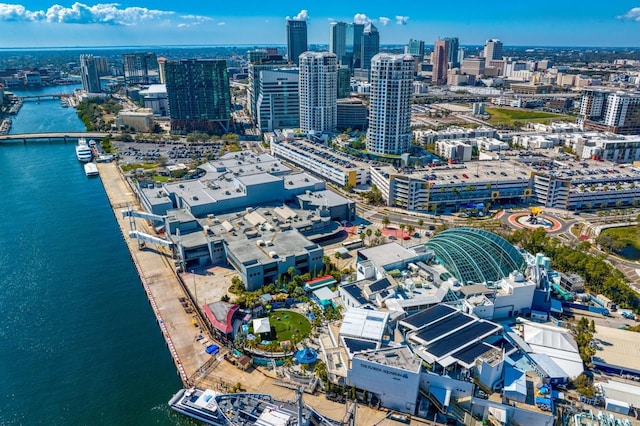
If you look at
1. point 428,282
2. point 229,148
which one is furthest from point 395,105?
point 428,282

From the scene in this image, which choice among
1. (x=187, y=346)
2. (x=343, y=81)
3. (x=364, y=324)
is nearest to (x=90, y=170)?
(x=187, y=346)

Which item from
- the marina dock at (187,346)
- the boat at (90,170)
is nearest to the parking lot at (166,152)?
the boat at (90,170)

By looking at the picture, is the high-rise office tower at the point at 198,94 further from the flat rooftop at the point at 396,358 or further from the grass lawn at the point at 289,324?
the flat rooftop at the point at 396,358

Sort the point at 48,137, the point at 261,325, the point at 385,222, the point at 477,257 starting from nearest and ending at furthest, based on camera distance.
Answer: the point at 261,325
the point at 477,257
the point at 385,222
the point at 48,137

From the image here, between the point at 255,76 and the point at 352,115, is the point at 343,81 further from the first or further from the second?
the point at 255,76

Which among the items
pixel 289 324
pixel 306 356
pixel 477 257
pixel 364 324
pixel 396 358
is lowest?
pixel 289 324

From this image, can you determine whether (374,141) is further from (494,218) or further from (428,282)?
(428,282)

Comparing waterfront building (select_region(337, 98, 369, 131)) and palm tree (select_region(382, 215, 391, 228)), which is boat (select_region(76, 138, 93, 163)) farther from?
palm tree (select_region(382, 215, 391, 228))
